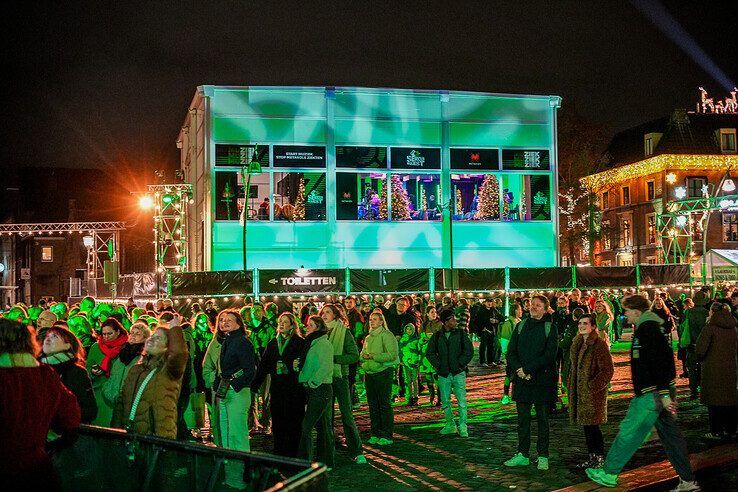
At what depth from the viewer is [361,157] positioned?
3041 cm

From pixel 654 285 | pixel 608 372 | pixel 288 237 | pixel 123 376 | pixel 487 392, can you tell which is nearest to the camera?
pixel 123 376

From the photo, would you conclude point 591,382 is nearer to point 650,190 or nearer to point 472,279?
point 472,279

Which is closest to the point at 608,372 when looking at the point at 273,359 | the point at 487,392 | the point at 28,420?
the point at 273,359

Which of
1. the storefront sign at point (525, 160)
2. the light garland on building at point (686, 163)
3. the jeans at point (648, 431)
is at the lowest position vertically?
the jeans at point (648, 431)

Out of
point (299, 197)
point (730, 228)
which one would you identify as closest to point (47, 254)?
point (299, 197)

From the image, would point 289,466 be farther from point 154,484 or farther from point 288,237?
point 288,237

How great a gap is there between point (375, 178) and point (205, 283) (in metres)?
10.2

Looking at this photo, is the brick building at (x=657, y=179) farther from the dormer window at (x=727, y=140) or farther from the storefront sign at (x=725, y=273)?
the storefront sign at (x=725, y=273)

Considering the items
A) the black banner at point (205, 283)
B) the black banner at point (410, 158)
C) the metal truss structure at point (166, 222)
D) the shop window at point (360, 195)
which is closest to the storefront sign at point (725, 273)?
the black banner at point (410, 158)

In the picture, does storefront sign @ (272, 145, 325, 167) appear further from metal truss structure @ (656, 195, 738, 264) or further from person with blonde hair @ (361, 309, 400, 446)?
person with blonde hair @ (361, 309, 400, 446)

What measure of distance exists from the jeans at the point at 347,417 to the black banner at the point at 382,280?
536 inches

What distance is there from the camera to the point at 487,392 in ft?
53.0

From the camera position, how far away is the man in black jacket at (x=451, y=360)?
1114cm

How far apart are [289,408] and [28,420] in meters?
4.23
